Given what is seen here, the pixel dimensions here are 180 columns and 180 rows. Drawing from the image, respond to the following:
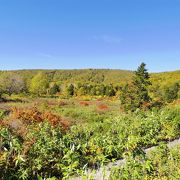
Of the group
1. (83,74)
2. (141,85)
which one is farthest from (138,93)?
(83,74)

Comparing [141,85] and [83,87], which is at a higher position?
[141,85]

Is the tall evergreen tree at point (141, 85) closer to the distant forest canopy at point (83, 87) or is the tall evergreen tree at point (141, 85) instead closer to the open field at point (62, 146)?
the distant forest canopy at point (83, 87)

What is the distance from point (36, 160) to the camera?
7.29 m

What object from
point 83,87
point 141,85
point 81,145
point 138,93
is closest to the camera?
point 81,145

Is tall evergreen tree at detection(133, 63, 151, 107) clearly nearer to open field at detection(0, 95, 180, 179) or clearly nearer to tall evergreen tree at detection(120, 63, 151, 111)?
tall evergreen tree at detection(120, 63, 151, 111)

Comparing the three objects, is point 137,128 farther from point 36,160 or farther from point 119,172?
point 119,172

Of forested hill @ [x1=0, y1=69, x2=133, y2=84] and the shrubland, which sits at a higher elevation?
forested hill @ [x1=0, y1=69, x2=133, y2=84]

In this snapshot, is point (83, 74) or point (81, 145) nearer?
point (81, 145)

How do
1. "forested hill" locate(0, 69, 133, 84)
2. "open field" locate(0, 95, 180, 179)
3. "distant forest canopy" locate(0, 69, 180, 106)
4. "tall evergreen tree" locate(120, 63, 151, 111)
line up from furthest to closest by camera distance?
"forested hill" locate(0, 69, 133, 84), "distant forest canopy" locate(0, 69, 180, 106), "tall evergreen tree" locate(120, 63, 151, 111), "open field" locate(0, 95, 180, 179)

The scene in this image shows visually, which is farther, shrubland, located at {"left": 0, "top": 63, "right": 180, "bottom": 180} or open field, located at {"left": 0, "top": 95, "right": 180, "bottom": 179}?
open field, located at {"left": 0, "top": 95, "right": 180, "bottom": 179}

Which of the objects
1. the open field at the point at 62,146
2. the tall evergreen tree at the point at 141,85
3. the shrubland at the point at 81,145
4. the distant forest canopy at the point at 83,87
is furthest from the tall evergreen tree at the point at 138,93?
the open field at the point at 62,146

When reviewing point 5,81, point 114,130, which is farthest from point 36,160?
point 5,81

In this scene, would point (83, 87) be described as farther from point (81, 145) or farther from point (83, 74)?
point (81, 145)

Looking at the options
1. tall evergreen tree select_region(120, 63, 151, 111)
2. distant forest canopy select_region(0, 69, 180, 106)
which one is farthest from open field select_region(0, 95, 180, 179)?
distant forest canopy select_region(0, 69, 180, 106)
